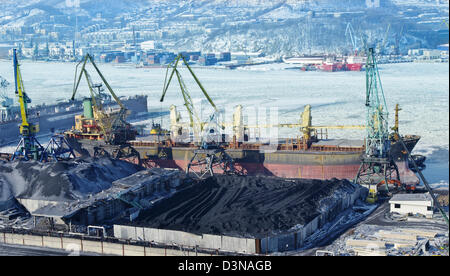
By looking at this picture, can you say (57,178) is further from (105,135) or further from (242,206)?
(105,135)

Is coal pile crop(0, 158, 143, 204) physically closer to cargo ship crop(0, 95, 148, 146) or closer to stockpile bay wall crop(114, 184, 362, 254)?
stockpile bay wall crop(114, 184, 362, 254)

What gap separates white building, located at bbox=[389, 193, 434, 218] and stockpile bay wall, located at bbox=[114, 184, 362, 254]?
3753mm

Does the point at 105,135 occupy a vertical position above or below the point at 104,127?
below

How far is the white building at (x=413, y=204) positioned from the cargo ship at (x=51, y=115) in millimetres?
24290

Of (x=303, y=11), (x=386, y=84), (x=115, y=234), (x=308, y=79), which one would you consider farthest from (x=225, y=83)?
(x=303, y=11)

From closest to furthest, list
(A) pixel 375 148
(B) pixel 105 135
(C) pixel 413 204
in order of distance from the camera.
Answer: (C) pixel 413 204, (A) pixel 375 148, (B) pixel 105 135

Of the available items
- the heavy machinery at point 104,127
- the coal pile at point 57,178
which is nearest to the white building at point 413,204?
the coal pile at point 57,178

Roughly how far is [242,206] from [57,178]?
8442 mm

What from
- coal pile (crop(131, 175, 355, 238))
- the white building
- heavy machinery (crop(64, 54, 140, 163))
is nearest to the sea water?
the white building

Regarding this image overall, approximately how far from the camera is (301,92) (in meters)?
66.8

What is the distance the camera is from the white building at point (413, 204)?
75.2 ft

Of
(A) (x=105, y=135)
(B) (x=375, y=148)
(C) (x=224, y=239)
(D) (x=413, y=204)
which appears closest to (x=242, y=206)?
(C) (x=224, y=239)

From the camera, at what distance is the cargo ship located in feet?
154

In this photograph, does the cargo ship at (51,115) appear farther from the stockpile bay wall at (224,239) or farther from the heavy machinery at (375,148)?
the stockpile bay wall at (224,239)
